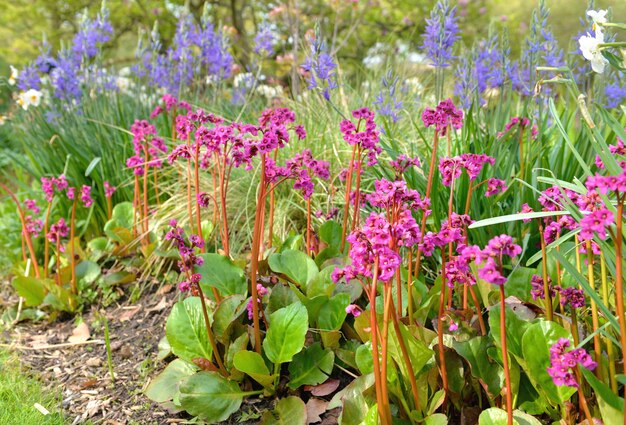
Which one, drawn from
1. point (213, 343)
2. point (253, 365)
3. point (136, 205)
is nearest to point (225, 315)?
point (213, 343)

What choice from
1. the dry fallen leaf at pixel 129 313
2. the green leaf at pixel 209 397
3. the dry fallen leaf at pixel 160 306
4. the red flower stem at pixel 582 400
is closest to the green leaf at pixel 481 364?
the red flower stem at pixel 582 400

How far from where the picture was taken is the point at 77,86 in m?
4.31

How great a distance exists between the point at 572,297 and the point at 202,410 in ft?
4.02

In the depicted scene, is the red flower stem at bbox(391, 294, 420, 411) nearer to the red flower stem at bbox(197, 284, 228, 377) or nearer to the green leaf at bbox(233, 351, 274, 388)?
the green leaf at bbox(233, 351, 274, 388)

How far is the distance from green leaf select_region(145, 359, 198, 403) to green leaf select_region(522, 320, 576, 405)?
121cm

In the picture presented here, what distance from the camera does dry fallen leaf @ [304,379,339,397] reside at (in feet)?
6.79

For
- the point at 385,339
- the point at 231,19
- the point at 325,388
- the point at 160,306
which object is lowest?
the point at 160,306

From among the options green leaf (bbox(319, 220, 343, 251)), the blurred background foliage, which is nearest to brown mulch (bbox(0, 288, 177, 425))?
green leaf (bbox(319, 220, 343, 251))

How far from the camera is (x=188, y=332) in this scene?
2230mm

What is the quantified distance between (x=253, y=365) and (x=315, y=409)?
0.84 ft

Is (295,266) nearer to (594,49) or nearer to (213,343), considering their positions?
(213,343)

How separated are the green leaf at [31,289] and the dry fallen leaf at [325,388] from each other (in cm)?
177

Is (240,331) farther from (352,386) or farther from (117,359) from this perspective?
(117,359)

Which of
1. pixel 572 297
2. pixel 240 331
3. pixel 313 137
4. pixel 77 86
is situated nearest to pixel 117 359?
pixel 240 331
